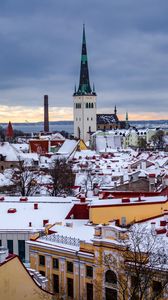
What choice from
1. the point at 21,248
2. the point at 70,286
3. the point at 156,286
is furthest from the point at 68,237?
the point at 21,248

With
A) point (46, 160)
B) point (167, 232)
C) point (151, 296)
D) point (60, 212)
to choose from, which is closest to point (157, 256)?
point (151, 296)

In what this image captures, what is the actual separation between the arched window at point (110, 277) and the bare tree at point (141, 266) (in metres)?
0.10

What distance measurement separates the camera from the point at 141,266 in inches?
972

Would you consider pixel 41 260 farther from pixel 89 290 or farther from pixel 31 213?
pixel 31 213

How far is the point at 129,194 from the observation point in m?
46.1

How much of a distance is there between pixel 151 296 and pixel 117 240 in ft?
11.1

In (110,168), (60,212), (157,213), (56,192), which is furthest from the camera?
(110,168)

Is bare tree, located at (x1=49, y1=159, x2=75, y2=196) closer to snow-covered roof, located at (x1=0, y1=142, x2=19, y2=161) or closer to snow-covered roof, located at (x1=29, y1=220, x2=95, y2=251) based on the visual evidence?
snow-covered roof, located at (x1=0, y1=142, x2=19, y2=161)

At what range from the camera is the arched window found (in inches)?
1112

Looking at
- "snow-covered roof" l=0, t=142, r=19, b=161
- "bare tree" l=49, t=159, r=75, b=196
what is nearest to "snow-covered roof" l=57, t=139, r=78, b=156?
"snow-covered roof" l=0, t=142, r=19, b=161

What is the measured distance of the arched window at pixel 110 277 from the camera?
92.7 ft

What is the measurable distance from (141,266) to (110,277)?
→ 414 centimetres

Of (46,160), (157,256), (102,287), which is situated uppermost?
(46,160)

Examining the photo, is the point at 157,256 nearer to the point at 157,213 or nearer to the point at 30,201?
the point at 157,213
